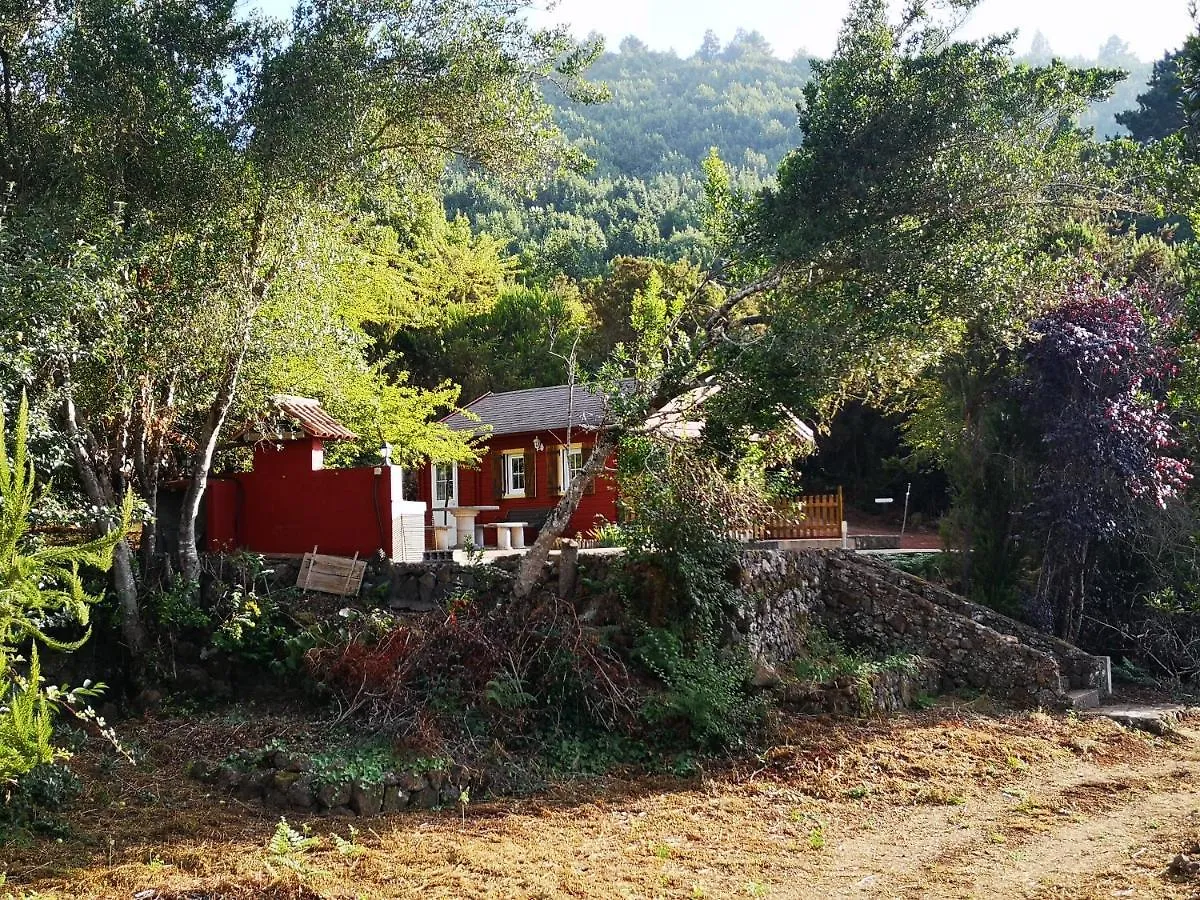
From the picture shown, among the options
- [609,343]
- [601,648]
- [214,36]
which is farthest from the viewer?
[609,343]

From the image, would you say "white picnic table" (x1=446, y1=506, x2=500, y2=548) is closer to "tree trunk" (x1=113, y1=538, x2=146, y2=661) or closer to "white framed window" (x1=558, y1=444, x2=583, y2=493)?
"white framed window" (x1=558, y1=444, x2=583, y2=493)

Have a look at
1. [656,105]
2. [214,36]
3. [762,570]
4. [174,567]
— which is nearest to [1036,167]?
[762,570]

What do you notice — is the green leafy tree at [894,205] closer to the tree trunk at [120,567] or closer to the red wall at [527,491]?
the tree trunk at [120,567]

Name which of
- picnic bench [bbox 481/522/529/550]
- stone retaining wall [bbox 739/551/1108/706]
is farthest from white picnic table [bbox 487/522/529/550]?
stone retaining wall [bbox 739/551/1108/706]

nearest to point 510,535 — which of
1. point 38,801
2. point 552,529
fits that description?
point 552,529

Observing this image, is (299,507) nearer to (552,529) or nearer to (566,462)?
(552,529)

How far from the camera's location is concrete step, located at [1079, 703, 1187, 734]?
12.3 m

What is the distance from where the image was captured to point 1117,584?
15.7 m

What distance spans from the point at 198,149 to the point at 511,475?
44.5 feet

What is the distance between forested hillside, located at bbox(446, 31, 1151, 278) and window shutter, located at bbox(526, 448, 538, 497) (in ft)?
18.8

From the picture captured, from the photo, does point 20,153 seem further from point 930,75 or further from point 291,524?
point 930,75

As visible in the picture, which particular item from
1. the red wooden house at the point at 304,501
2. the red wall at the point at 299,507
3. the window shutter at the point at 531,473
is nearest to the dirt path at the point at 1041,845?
the red wooden house at the point at 304,501

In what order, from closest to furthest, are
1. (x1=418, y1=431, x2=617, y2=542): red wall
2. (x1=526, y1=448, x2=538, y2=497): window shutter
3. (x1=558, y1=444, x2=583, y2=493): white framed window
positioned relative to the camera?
(x1=418, y1=431, x2=617, y2=542): red wall
(x1=558, y1=444, x2=583, y2=493): white framed window
(x1=526, y1=448, x2=538, y2=497): window shutter

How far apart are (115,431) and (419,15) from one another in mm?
6053
